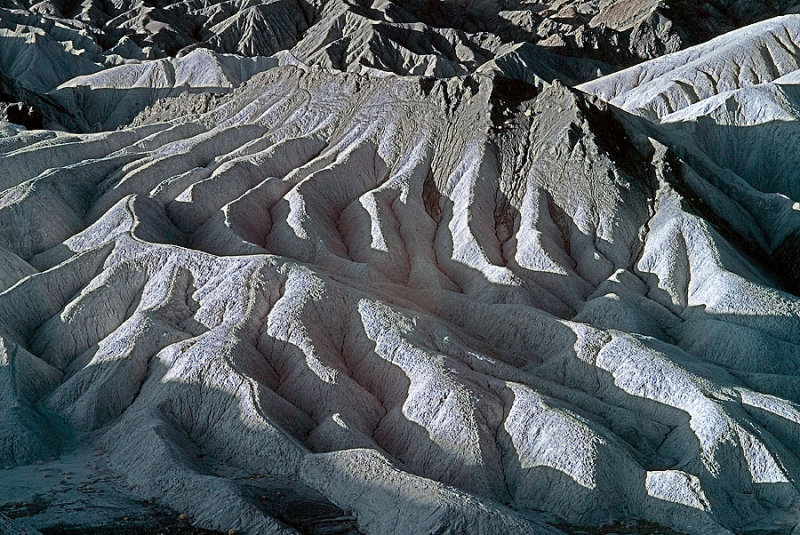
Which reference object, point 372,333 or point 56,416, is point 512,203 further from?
point 56,416

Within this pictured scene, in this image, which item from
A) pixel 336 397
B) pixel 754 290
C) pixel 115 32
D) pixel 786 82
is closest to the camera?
pixel 336 397

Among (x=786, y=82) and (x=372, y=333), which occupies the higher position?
(x=372, y=333)

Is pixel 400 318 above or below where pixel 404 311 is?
above

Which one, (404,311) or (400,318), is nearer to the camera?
(400,318)

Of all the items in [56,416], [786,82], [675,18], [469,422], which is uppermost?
[56,416]

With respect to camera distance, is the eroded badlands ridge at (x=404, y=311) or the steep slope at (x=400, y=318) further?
the steep slope at (x=400, y=318)

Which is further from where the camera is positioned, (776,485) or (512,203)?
(512,203)

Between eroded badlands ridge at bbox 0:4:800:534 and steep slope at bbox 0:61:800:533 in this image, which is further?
steep slope at bbox 0:61:800:533

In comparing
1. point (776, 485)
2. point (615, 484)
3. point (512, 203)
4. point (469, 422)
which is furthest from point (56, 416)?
point (512, 203)
